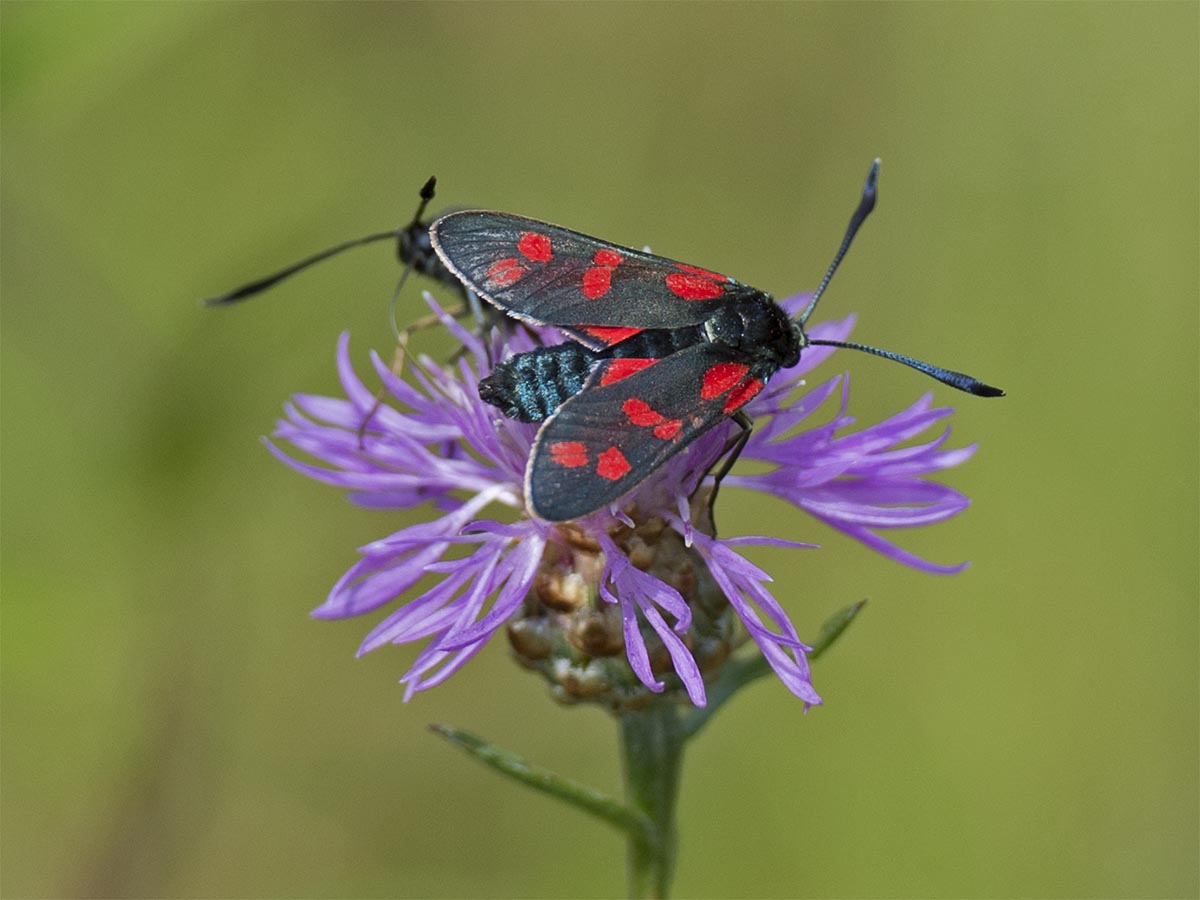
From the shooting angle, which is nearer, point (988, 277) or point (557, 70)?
point (988, 277)

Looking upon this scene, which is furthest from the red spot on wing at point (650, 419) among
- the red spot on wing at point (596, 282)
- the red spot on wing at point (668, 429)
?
the red spot on wing at point (596, 282)

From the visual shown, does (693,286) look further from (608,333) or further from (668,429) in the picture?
(668,429)

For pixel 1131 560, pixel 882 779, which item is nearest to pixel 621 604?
pixel 882 779

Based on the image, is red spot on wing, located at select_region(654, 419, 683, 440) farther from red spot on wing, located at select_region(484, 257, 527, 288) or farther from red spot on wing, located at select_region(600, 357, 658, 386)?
red spot on wing, located at select_region(484, 257, 527, 288)

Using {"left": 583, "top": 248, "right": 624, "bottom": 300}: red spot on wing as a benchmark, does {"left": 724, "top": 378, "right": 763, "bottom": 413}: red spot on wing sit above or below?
below

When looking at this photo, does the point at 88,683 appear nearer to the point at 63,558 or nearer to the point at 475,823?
the point at 63,558

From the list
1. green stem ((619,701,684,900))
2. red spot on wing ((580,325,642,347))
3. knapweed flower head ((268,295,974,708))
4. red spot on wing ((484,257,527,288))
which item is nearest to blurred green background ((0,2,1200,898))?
knapweed flower head ((268,295,974,708))
